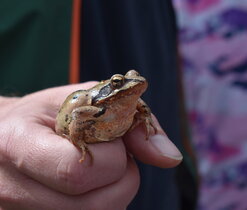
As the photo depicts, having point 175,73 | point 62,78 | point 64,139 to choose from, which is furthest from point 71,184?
point 175,73

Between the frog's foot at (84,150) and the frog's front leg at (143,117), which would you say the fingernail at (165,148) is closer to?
the frog's front leg at (143,117)

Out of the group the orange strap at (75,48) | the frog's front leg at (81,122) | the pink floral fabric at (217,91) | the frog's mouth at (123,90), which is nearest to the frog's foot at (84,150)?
the frog's front leg at (81,122)

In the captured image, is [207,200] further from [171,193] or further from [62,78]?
[62,78]

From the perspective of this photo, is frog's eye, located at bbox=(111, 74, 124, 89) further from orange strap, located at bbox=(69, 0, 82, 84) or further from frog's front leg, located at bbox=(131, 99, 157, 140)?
orange strap, located at bbox=(69, 0, 82, 84)

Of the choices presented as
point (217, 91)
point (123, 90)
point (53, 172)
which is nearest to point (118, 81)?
point (123, 90)

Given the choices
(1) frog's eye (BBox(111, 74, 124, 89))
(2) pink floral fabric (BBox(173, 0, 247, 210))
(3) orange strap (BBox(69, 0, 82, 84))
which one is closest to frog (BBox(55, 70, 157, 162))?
(1) frog's eye (BBox(111, 74, 124, 89))

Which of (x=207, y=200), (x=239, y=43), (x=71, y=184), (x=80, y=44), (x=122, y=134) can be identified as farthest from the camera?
(x=207, y=200)
